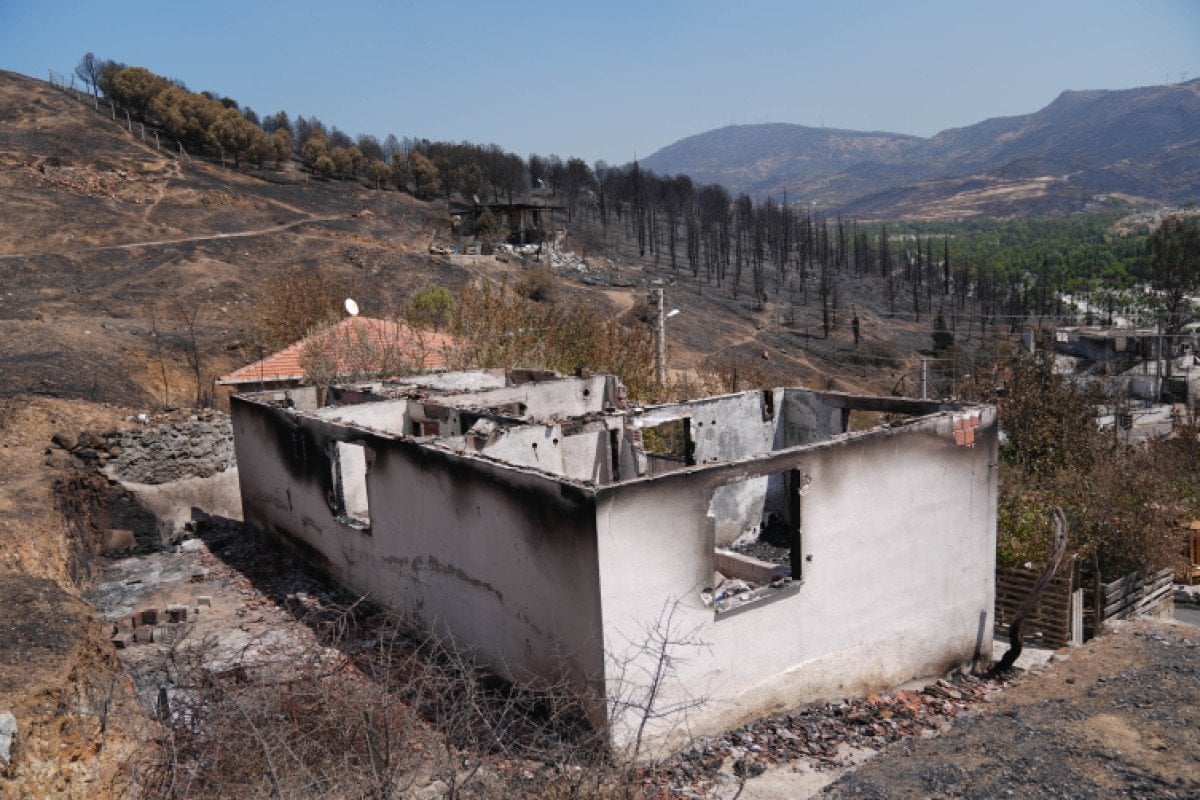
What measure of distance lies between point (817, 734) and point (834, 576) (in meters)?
1.53

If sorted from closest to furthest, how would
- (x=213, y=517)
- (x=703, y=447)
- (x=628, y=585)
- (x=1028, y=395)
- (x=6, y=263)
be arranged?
1. (x=628, y=585)
2. (x=703, y=447)
3. (x=213, y=517)
4. (x=1028, y=395)
5. (x=6, y=263)

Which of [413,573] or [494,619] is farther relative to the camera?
[413,573]

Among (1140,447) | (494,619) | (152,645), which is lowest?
(1140,447)

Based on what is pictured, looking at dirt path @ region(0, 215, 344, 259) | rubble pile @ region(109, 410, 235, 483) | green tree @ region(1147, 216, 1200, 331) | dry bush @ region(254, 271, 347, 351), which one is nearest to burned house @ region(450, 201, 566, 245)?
dirt path @ region(0, 215, 344, 259)

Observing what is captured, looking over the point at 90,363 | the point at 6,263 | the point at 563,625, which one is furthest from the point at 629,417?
the point at 6,263

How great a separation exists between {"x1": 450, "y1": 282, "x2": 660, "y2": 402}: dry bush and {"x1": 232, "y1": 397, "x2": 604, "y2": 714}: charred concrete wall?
28.9 feet

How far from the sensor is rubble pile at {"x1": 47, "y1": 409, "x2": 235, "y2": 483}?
15.4m

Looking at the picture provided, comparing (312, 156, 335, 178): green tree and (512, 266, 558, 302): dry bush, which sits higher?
(312, 156, 335, 178): green tree

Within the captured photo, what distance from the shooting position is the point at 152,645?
1038cm

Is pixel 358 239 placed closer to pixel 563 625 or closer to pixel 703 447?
pixel 703 447

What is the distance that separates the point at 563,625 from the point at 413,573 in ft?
8.77

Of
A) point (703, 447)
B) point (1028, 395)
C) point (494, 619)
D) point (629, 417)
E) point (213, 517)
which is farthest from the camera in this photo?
point (1028, 395)

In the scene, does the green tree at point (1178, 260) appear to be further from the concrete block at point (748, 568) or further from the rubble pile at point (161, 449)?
the rubble pile at point (161, 449)

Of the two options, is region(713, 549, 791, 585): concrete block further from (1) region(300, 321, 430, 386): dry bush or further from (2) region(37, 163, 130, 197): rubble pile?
(2) region(37, 163, 130, 197): rubble pile
